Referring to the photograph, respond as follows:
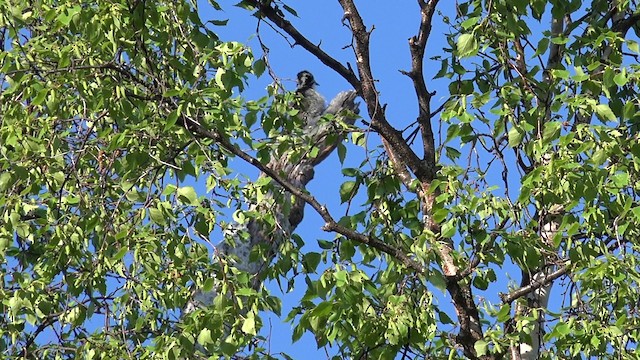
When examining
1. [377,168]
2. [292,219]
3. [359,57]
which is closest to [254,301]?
[377,168]

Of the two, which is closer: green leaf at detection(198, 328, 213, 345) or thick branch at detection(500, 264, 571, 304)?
green leaf at detection(198, 328, 213, 345)

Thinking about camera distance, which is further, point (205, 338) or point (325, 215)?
point (325, 215)

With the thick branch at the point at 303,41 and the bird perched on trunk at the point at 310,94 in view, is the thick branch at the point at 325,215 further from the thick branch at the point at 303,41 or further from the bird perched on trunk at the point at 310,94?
the bird perched on trunk at the point at 310,94

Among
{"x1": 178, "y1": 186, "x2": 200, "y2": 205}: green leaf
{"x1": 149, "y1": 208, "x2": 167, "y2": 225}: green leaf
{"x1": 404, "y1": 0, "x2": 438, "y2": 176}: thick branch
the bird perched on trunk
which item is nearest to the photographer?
{"x1": 178, "y1": 186, "x2": 200, "y2": 205}: green leaf

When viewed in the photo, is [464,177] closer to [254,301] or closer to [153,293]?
[254,301]

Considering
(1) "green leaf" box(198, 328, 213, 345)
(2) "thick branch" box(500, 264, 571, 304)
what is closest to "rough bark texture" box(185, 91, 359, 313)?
(1) "green leaf" box(198, 328, 213, 345)

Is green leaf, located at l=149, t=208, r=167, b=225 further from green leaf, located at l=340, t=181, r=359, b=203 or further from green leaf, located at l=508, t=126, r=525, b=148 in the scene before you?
green leaf, located at l=508, t=126, r=525, b=148

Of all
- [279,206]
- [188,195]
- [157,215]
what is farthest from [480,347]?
[279,206]

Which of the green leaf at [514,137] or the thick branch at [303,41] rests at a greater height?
the thick branch at [303,41]

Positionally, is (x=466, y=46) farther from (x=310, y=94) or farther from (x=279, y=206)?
(x=310, y=94)

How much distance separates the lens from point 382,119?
9.51 metres

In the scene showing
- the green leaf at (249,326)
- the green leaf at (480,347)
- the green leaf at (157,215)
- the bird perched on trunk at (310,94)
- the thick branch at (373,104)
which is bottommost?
the green leaf at (249,326)

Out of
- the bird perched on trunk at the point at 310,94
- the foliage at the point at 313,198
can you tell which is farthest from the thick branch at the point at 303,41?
the bird perched on trunk at the point at 310,94

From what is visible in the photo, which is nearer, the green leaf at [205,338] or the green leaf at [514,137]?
the green leaf at [205,338]
